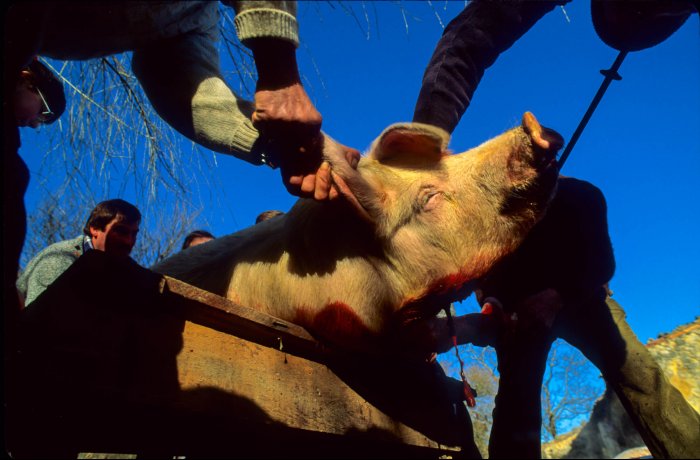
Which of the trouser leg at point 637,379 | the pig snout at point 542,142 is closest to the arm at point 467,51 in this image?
the pig snout at point 542,142

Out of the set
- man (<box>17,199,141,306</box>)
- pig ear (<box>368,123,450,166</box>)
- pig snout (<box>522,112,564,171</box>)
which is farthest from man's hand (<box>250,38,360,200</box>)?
man (<box>17,199,141,306</box>)

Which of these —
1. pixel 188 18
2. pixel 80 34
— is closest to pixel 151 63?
pixel 188 18

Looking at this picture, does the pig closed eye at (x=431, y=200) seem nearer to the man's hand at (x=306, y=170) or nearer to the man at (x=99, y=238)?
the man's hand at (x=306, y=170)

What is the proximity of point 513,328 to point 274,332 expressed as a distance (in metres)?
1.29

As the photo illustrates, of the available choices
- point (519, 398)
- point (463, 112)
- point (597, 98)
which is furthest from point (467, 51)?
point (519, 398)

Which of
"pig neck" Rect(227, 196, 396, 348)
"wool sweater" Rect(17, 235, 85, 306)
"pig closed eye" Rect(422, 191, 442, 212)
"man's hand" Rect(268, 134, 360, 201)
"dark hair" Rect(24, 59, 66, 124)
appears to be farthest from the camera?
"wool sweater" Rect(17, 235, 85, 306)

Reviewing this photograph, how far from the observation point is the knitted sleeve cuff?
1405 mm

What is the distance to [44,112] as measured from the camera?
8.01 ft

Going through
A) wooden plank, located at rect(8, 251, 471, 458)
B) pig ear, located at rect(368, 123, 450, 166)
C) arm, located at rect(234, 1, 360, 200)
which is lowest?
wooden plank, located at rect(8, 251, 471, 458)

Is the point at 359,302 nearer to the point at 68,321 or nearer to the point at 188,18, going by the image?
the point at 68,321

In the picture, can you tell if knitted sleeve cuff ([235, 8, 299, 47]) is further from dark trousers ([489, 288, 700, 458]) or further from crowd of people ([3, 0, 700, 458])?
dark trousers ([489, 288, 700, 458])

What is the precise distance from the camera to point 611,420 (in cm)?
919

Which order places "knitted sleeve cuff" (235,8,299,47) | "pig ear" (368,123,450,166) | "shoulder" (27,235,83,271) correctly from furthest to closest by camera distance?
"shoulder" (27,235,83,271), "pig ear" (368,123,450,166), "knitted sleeve cuff" (235,8,299,47)

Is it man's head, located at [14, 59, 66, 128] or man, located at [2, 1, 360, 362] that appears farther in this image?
man's head, located at [14, 59, 66, 128]
